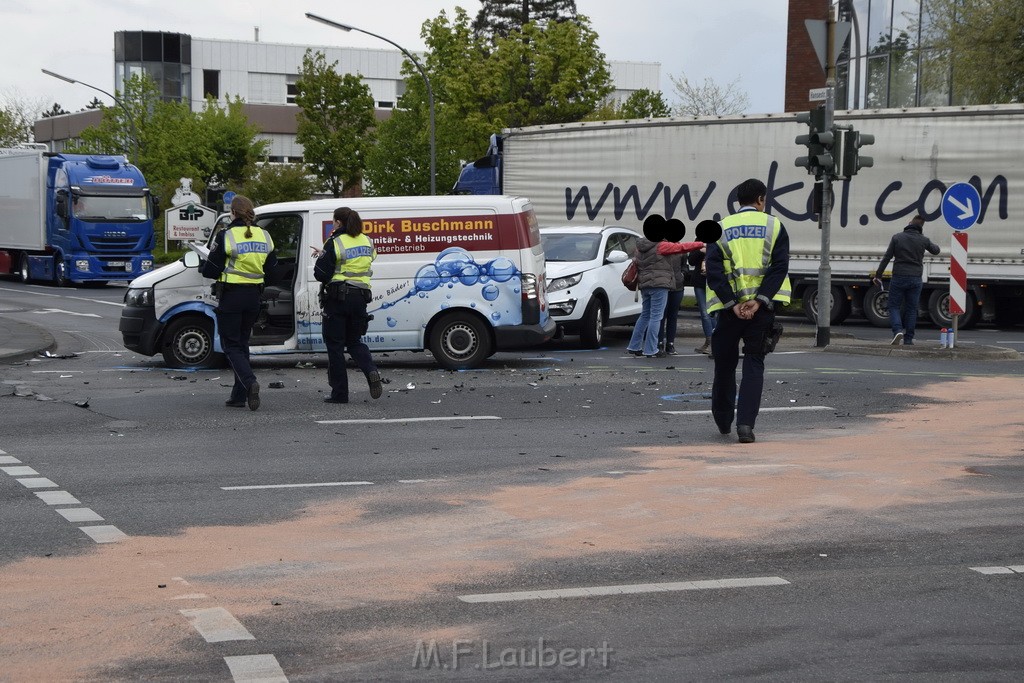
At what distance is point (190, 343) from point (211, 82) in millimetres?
83721

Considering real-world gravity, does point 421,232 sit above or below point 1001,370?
above

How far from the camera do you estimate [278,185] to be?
193ft

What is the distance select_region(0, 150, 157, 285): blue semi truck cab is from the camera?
3803 cm

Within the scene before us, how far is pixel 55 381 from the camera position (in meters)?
14.5

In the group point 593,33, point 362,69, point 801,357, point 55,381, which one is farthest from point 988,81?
point 362,69

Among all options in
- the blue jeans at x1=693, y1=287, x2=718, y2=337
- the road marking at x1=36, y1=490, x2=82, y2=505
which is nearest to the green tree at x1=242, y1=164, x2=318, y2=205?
the blue jeans at x1=693, y1=287, x2=718, y2=337

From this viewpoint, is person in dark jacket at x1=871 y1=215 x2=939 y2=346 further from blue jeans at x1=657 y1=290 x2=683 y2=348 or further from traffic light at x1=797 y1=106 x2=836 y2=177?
blue jeans at x1=657 y1=290 x2=683 y2=348

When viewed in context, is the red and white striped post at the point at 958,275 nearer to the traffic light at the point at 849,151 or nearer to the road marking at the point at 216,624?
the traffic light at the point at 849,151

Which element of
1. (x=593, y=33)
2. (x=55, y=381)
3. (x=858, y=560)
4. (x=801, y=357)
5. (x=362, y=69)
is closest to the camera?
(x=858, y=560)


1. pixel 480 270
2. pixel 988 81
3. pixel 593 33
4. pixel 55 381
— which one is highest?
pixel 593 33

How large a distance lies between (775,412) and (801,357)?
19.7 ft

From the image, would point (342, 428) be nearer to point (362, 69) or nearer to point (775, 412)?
point (775, 412)

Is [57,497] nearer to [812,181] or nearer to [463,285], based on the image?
[463,285]

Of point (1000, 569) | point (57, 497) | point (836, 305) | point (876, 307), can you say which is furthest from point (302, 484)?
point (836, 305)
